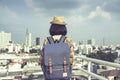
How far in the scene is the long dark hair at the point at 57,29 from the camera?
338 cm

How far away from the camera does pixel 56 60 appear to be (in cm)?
329

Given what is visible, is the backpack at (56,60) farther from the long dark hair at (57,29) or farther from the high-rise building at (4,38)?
the high-rise building at (4,38)

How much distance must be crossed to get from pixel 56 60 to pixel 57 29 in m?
0.34

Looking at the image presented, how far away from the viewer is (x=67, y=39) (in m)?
3.37

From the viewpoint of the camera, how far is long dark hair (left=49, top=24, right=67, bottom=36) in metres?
3.38

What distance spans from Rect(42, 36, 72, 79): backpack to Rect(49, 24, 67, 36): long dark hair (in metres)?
0.07

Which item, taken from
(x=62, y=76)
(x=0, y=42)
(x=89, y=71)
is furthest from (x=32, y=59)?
(x=0, y=42)

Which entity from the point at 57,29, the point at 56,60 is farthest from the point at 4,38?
the point at 56,60

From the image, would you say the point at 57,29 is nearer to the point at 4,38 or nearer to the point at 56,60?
the point at 56,60

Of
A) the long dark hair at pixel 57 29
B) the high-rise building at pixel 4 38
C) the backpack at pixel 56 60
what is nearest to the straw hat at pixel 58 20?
the long dark hair at pixel 57 29

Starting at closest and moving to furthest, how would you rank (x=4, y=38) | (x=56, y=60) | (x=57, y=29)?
(x=56, y=60) < (x=57, y=29) < (x=4, y=38)

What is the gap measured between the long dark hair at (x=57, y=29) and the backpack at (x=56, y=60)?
7cm

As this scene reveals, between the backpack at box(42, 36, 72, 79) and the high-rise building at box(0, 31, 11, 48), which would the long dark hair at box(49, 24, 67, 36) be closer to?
the backpack at box(42, 36, 72, 79)

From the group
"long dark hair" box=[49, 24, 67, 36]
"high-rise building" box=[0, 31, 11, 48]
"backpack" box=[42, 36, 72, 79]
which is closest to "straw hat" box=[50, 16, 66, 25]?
"long dark hair" box=[49, 24, 67, 36]
